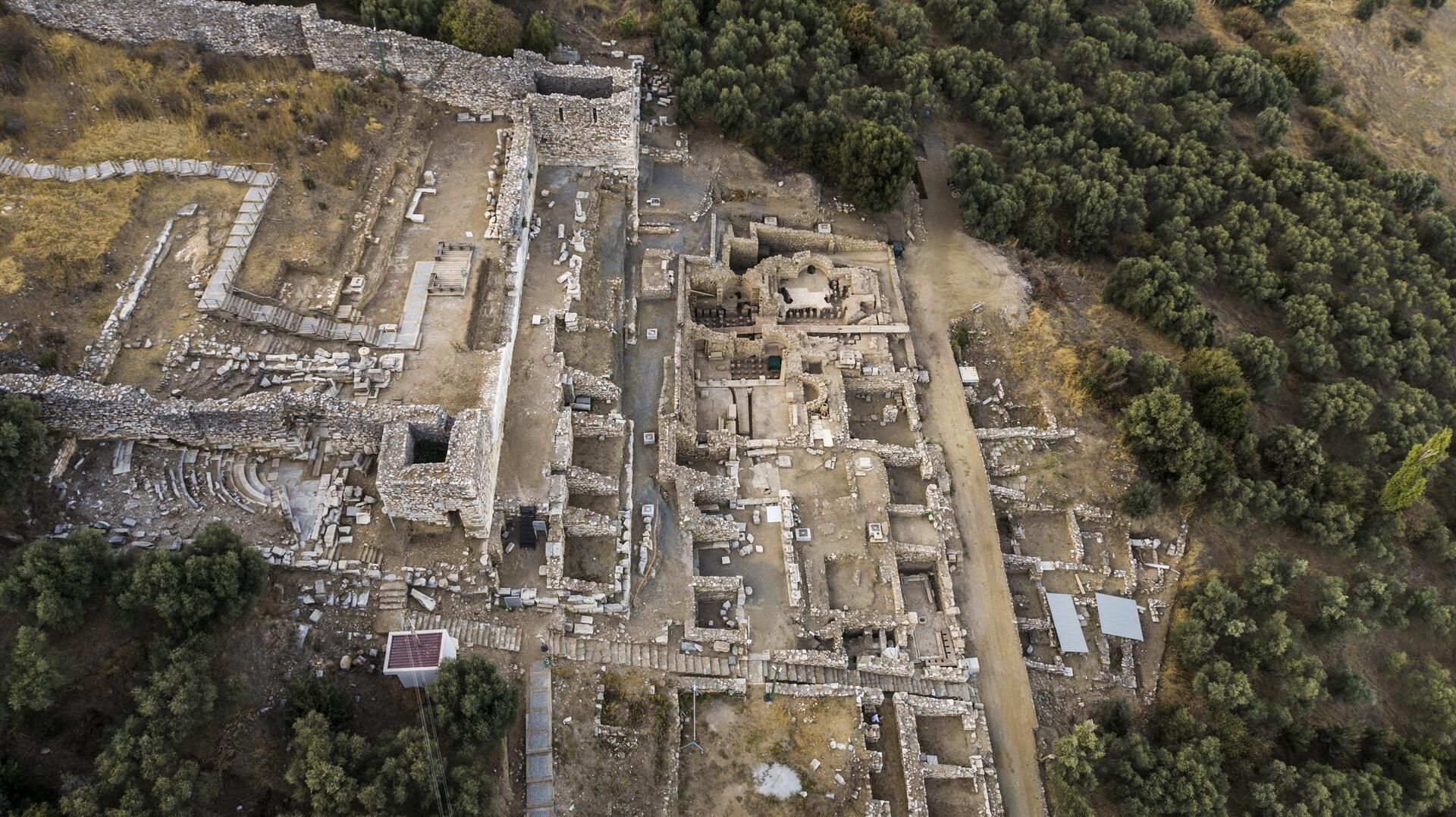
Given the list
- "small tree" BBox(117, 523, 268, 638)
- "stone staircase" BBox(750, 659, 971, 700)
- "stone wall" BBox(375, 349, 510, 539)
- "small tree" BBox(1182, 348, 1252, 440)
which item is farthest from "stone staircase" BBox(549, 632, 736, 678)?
"small tree" BBox(1182, 348, 1252, 440)

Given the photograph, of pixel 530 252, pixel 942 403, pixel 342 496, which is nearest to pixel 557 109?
pixel 530 252

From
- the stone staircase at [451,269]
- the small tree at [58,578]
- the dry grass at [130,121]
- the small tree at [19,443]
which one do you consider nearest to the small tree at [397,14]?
the dry grass at [130,121]

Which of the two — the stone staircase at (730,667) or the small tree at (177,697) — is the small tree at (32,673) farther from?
the stone staircase at (730,667)

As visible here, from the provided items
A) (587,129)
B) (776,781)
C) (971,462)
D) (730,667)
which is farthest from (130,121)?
(971,462)

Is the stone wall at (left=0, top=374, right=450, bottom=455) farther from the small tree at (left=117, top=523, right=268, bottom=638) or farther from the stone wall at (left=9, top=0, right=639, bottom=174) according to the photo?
the stone wall at (left=9, top=0, right=639, bottom=174)

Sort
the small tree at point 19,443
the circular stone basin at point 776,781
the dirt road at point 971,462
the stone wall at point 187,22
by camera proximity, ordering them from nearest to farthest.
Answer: the small tree at point 19,443 → the circular stone basin at point 776,781 → the dirt road at point 971,462 → the stone wall at point 187,22

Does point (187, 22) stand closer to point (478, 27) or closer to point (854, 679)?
point (478, 27)

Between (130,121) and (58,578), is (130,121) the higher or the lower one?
the higher one
